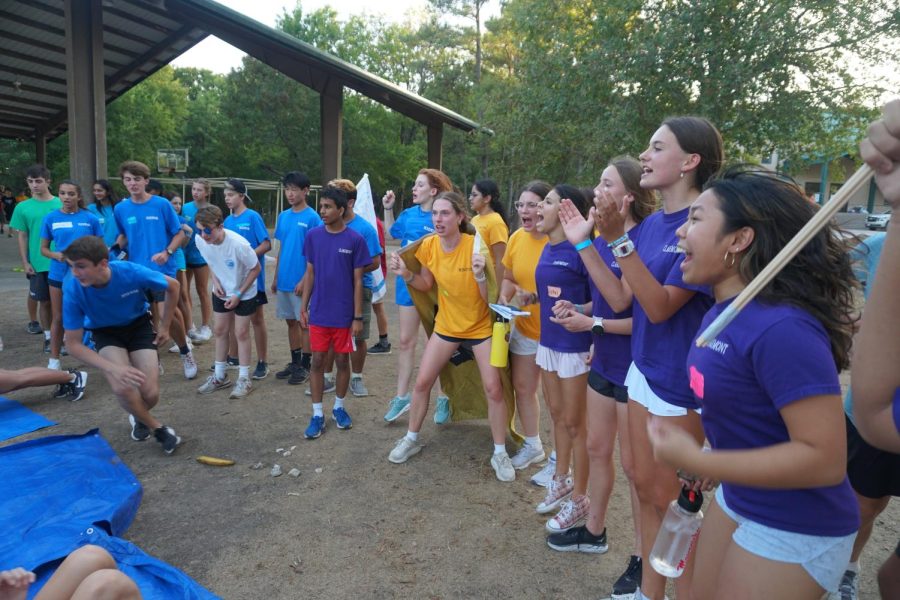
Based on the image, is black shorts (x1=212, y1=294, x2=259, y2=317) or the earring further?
black shorts (x1=212, y1=294, x2=259, y2=317)

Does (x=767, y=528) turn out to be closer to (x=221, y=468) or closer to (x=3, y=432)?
(x=221, y=468)

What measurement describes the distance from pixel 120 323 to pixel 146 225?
7.75 feet

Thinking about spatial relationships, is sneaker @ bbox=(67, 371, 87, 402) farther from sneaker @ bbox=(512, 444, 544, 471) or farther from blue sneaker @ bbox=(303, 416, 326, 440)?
sneaker @ bbox=(512, 444, 544, 471)

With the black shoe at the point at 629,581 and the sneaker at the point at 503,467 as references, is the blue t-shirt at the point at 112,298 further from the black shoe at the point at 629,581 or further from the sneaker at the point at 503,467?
the black shoe at the point at 629,581

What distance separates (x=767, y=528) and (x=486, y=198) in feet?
14.1

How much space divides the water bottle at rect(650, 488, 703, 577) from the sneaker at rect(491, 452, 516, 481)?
1.88m

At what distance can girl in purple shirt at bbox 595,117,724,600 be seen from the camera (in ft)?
6.77

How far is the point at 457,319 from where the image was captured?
13.6 ft

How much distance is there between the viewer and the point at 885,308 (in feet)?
3.93

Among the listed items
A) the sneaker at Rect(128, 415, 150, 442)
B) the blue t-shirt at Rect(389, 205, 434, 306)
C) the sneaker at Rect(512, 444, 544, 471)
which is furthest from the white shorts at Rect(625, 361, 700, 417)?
the sneaker at Rect(128, 415, 150, 442)

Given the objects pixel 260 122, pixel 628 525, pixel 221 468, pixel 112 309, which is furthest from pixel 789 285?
pixel 260 122

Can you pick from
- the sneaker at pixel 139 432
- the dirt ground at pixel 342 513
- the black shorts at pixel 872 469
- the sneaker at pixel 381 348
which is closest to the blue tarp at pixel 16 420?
the dirt ground at pixel 342 513

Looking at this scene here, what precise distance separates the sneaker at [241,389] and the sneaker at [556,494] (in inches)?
134

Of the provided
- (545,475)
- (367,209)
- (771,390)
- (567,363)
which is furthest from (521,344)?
(367,209)
